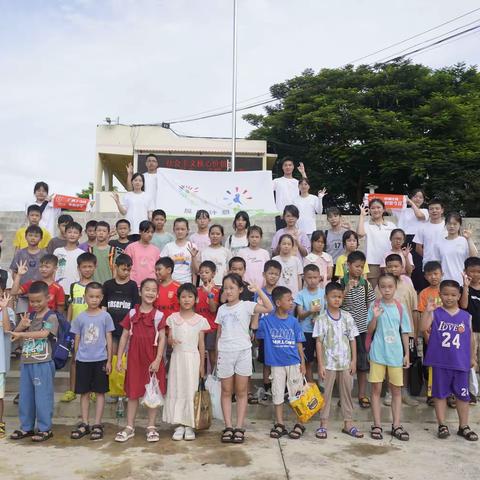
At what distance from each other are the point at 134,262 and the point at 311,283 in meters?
2.00

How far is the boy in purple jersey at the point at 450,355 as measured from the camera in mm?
4055

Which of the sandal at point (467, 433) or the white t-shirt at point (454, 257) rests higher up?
the white t-shirt at point (454, 257)

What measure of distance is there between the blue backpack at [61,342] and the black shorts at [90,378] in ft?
0.46

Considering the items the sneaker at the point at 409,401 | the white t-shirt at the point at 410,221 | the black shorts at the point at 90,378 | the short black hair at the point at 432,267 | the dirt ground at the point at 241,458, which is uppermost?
the white t-shirt at the point at 410,221

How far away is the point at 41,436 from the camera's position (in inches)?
150

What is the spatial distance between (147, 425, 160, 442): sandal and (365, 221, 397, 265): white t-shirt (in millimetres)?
3115

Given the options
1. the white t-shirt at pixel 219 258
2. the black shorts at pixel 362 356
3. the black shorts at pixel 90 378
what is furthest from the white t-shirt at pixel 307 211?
the black shorts at pixel 90 378

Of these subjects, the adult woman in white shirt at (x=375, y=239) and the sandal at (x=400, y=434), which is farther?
the adult woman in white shirt at (x=375, y=239)

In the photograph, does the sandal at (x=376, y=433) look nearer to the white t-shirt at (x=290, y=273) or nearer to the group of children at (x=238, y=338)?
the group of children at (x=238, y=338)

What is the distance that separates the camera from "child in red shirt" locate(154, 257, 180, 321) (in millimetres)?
4344

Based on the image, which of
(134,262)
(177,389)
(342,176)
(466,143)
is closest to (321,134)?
(342,176)

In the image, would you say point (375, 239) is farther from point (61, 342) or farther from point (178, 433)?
point (61, 342)

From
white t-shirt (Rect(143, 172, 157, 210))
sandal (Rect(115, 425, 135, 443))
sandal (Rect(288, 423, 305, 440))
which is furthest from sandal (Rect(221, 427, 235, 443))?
white t-shirt (Rect(143, 172, 157, 210))

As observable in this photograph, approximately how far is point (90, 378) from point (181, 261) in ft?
5.47
